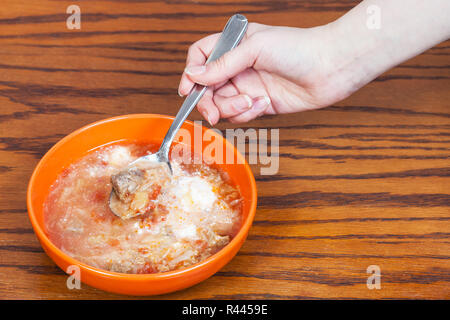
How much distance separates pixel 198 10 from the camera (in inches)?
76.4

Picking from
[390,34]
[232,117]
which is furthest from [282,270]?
[390,34]

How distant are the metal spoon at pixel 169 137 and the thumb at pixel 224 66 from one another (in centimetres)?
3

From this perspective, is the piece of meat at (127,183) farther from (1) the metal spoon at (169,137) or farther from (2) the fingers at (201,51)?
(2) the fingers at (201,51)

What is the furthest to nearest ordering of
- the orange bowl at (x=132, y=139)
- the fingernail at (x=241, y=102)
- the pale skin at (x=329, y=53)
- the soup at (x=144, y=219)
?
the fingernail at (x=241, y=102) → the pale skin at (x=329, y=53) → the soup at (x=144, y=219) → the orange bowl at (x=132, y=139)

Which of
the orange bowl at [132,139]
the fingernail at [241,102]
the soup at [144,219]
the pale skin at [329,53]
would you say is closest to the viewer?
the orange bowl at [132,139]

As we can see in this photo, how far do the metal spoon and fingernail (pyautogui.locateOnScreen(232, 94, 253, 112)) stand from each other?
0.34 feet

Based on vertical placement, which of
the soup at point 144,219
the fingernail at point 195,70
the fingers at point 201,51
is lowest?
the soup at point 144,219

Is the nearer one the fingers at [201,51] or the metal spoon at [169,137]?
the metal spoon at [169,137]

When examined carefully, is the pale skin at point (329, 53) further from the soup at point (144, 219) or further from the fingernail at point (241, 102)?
the soup at point (144, 219)

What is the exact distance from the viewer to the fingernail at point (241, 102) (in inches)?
55.4

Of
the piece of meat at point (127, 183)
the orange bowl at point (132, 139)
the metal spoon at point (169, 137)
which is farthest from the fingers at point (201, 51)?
the piece of meat at point (127, 183)

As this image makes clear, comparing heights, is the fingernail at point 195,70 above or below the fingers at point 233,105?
above

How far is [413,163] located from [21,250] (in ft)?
3.40

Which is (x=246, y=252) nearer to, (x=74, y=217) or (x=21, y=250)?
(x=74, y=217)
